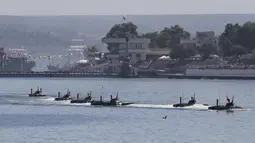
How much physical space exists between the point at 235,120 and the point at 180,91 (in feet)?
179

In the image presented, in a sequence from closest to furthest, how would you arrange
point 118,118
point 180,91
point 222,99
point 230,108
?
point 118,118, point 230,108, point 222,99, point 180,91

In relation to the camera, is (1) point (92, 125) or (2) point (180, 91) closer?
(1) point (92, 125)

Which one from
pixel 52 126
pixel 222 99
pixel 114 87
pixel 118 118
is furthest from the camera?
pixel 114 87

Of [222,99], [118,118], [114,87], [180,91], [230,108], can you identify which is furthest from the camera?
[114,87]

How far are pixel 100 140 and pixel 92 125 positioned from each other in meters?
12.1

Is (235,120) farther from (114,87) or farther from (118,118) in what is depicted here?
(114,87)

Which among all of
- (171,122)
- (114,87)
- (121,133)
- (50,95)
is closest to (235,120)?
(171,122)

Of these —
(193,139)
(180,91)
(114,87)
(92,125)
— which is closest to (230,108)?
(92,125)

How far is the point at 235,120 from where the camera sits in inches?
4466

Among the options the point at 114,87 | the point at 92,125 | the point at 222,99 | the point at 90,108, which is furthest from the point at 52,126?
the point at 114,87

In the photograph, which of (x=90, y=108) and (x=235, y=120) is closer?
(x=235, y=120)

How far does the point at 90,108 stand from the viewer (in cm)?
12900

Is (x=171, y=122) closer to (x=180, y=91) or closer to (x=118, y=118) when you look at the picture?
(x=118, y=118)

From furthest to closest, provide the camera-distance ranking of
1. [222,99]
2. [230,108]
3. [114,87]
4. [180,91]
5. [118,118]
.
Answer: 1. [114,87]
2. [180,91]
3. [222,99]
4. [230,108]
5. [118,118]
